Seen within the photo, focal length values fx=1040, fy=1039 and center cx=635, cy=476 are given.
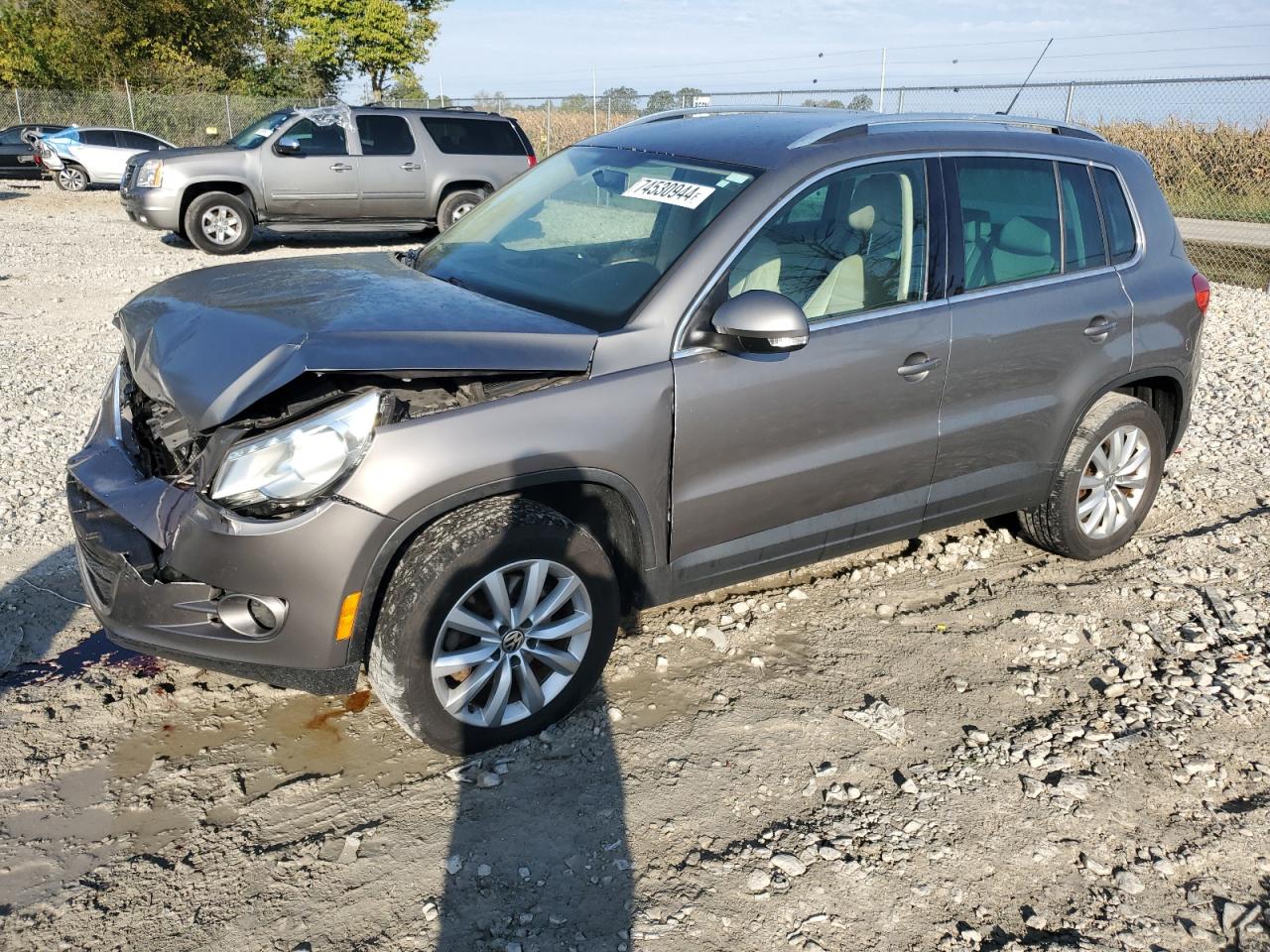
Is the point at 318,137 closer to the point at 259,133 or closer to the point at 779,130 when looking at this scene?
the point at 259,133

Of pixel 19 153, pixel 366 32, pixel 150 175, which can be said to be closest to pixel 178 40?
pixel 366 32

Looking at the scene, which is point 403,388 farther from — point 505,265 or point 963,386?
point 963,386

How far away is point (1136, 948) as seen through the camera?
2658 mm

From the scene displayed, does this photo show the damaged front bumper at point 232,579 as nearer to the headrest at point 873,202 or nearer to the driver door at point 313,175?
the headrest at point 873,202

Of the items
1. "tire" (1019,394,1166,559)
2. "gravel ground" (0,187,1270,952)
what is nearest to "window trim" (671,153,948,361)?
"tire" (1019,394,1166,559)

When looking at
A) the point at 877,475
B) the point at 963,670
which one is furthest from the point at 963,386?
the point at 963,670

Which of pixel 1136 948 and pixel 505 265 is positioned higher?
pixel 505 265

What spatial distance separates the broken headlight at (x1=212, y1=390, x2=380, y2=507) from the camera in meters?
2.87

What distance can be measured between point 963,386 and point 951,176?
2.67 ft

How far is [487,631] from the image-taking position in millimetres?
3143

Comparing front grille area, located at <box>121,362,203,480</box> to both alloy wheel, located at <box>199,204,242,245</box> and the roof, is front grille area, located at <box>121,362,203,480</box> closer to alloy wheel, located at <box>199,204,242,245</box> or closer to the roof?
the roof

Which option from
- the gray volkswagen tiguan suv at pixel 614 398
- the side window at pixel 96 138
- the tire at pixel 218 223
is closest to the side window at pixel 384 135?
the tire at pixel 218 223

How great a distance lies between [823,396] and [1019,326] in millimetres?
1027

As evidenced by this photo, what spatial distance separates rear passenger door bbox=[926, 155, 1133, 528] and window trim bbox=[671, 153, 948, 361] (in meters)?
0.07
